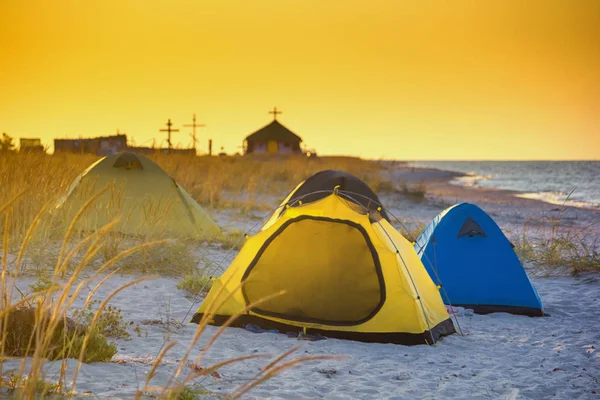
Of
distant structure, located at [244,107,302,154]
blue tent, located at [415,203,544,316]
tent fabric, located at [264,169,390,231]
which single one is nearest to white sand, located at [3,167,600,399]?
blue tent, located at [415,203,544,316]

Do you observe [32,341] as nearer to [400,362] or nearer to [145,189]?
[400,362]

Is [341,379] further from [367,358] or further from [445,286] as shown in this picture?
[445,286]

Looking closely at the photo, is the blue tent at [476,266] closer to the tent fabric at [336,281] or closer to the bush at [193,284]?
the tent fabric at [336,281]

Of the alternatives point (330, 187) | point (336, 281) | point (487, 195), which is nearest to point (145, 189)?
point (330, 187)

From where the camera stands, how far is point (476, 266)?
24.9ft

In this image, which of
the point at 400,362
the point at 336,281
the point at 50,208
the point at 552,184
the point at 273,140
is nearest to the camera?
the point at 400,362

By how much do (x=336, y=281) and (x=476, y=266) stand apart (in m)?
2.20

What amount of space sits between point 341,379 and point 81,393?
2077 millimetres

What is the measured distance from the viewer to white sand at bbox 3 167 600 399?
14.7ft

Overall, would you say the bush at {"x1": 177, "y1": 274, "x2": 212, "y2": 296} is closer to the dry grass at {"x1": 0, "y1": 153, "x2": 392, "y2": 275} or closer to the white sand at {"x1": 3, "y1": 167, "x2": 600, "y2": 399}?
the white sand at {"x1": 3, "y1": 167, "x2": 600, "y2": 399}

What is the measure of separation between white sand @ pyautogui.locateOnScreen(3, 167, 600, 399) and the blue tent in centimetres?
23

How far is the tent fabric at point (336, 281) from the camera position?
6.09 m

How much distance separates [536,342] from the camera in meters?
6.21

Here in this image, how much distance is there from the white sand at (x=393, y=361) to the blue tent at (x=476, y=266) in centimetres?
23
